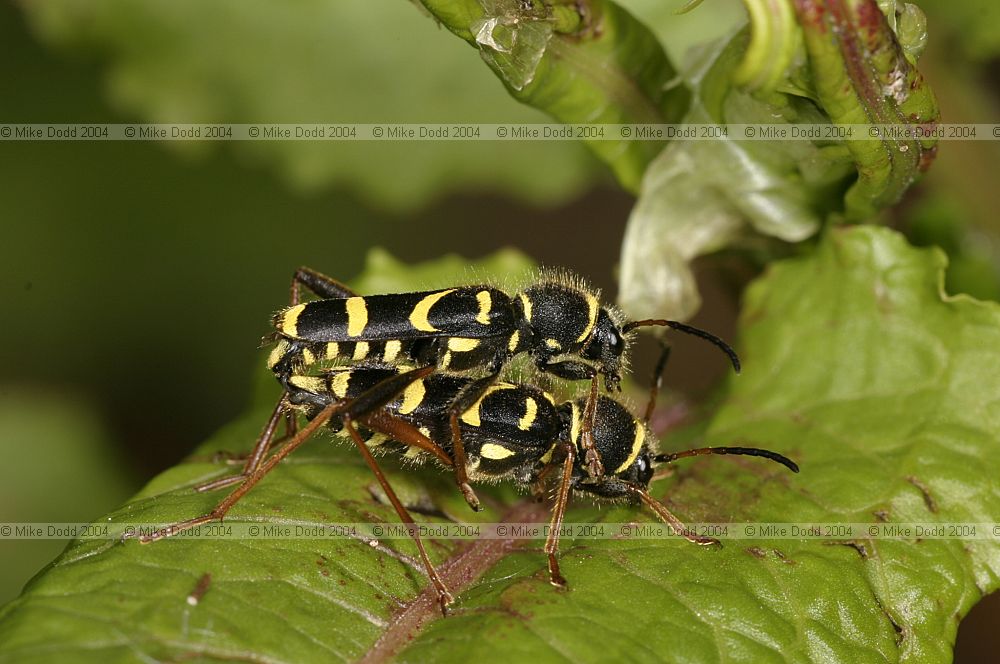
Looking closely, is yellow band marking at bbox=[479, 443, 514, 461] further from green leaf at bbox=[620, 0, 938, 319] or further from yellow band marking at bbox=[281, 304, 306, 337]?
green leaf at bbox=[620, 0, 938, 319]

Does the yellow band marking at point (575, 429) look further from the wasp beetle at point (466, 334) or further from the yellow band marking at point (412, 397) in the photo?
the yellow band marking at point (412, 397)

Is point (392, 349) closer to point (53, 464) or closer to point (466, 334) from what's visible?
point (466, 334)

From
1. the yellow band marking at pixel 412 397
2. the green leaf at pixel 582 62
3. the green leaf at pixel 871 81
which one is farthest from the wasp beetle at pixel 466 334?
the green leaf at pixel 871 81

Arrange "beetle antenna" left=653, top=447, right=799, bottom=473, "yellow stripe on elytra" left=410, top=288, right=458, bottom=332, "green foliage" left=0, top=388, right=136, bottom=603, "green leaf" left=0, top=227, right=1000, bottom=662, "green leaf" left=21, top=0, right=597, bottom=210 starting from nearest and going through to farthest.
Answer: "green leaf" left=0, top=227, right=1000, bottom=662, "beetle antenna" left=653, top=447, right=799, bottom=473, "yellow stripe on elytra" left=410, top=288, right=458, bottom=332, "green leaf" left=21, top=0, right=597, bottom=210, "green foliage" left=0, top=388, right=136, bottom=603

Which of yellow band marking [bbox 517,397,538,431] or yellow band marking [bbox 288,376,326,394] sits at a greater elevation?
yellow band marking [bbox 288,376,326,394]

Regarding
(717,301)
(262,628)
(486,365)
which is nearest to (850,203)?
(486,365)

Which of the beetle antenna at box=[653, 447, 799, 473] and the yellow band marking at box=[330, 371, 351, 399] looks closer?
the beetle antenna at box=[653, 447, 799, 473]

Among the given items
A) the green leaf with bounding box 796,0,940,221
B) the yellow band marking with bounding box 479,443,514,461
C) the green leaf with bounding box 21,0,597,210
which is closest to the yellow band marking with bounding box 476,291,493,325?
the yellow band marking with bounding box 479,443,514,461

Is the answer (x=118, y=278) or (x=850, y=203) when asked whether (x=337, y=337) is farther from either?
(x=118, y=278)
